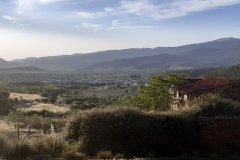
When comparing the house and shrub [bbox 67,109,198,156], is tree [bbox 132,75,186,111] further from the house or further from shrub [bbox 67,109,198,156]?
shrub [bbox 67,109,198,156]

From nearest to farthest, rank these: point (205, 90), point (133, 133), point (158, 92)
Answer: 1. point (133, 133)
2. point (205, 90)
3. point (158, 92)

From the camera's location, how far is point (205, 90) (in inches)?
1042

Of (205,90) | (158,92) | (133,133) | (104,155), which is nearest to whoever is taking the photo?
(104,155)

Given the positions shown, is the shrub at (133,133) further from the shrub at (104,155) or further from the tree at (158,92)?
the tree at (158,92)

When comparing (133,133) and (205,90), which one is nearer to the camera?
(133,133)

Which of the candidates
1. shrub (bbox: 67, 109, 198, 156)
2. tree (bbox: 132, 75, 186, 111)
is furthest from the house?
shrub (bbox: 67, 109, 198, 156)

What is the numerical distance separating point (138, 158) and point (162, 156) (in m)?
1.46

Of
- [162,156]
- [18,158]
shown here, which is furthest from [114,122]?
[18,158]

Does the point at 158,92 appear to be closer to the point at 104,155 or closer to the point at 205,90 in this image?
the point at 205,90

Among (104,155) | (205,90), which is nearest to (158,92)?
(205,90)

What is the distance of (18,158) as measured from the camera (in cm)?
1642

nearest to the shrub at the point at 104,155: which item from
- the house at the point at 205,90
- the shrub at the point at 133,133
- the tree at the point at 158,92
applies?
the shrub at the point at 133,133

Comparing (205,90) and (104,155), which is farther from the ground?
(205,90)

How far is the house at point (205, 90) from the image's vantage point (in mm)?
25594
